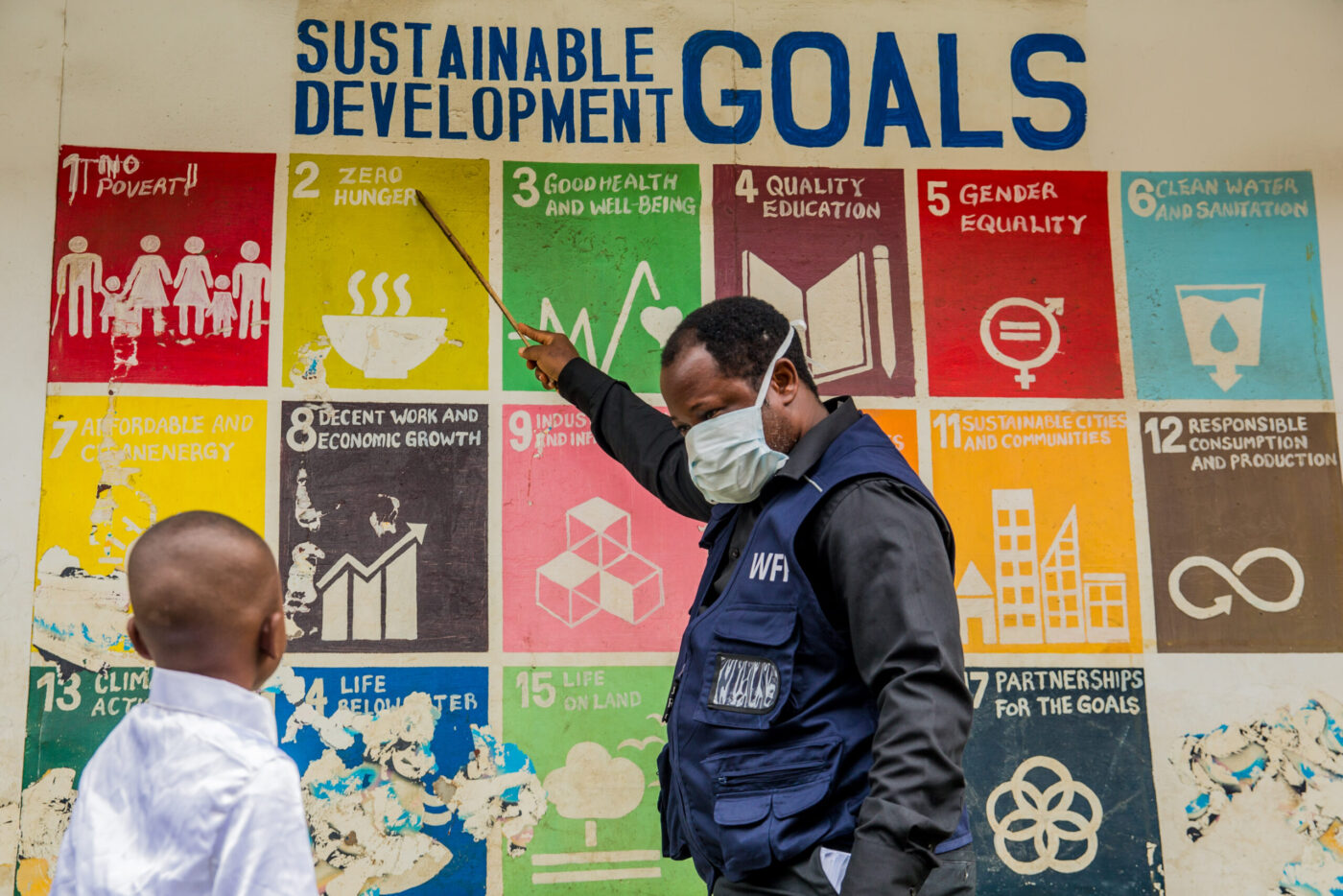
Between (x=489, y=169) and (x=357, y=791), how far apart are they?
1.73 metres

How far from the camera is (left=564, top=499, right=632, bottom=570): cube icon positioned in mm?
3564

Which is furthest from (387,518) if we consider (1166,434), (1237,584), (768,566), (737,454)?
(1237,584)

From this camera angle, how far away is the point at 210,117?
11.9ft

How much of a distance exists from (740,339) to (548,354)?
862 mm

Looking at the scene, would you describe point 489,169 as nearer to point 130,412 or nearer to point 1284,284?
point 130,412

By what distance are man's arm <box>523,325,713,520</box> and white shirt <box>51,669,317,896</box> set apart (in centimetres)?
142

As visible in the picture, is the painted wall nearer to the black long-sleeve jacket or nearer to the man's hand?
the man's hand

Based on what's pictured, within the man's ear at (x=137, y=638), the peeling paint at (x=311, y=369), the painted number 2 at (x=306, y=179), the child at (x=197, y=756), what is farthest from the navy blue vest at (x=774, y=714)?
the painted number 2 at (x=306, y=179)

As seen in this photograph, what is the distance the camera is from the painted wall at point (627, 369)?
3416mm

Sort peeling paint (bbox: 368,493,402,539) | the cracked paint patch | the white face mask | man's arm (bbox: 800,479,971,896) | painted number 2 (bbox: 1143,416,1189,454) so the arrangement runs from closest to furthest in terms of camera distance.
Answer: man's arm (bbox: 800,479,971,896)
the white face mask
the cracked paint patch
peeling paint (bbox: 368,493,402,539)
painted number 2 (bbox: 1143,416,1189,454)

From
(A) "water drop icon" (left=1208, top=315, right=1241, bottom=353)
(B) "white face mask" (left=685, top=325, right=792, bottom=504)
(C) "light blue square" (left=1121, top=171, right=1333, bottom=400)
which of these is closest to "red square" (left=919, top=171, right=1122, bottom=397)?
(C) "light blue square" (left=1121, top=171, right=1333, bottom=400)

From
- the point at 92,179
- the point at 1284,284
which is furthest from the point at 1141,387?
the point at 92,179

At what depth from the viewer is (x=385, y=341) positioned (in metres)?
3.57

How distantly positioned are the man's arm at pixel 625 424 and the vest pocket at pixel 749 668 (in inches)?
25.6
